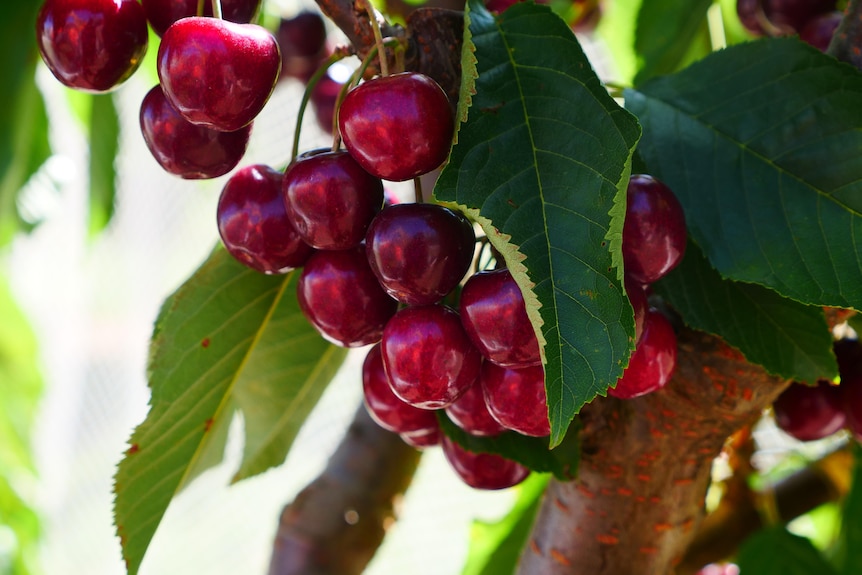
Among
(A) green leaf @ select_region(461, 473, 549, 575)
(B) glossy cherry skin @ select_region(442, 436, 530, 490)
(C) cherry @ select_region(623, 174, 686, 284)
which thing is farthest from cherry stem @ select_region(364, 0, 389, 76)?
(A) green leaf @ select_region(461, 473, 549, 575)

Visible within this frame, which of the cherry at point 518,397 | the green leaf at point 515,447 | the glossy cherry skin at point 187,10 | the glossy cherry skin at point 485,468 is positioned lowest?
the glossy cherry skin at point 485,468

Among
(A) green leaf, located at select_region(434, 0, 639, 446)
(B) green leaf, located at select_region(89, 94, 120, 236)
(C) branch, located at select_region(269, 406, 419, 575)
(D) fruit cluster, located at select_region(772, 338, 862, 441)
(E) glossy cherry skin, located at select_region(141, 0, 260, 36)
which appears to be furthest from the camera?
(B) green leaf, located at select_region(89, 94, 120, 236)

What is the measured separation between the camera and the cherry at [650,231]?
1.34ft

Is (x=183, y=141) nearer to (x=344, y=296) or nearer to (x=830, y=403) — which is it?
(x=344, y=296)

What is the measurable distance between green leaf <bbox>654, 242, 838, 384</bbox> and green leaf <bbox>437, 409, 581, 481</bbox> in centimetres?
12

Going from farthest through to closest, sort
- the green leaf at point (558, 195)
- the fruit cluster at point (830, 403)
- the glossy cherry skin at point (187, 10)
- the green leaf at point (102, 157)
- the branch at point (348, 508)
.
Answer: the green leaf at point (102, 157), the branch at point (348, 508), the fruit cluster at point (830, 403), the glossy cherry skin at point (187, 10), the green leaf at point (558, 195)

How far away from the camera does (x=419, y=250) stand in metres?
0.39

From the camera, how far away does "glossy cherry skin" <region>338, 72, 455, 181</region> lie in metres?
0.38

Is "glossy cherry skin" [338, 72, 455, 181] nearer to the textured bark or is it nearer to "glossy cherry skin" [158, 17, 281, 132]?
"glossy cherry skin" [158, 17, 281, 132]

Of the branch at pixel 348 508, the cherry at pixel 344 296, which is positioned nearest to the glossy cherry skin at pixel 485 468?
the cherry at pixel 344 296

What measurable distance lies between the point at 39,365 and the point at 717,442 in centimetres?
105

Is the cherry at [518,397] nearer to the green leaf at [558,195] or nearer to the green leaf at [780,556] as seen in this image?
the green leaf at [558,195]

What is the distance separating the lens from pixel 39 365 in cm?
127

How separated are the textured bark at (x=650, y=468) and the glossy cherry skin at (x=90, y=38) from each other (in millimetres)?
363
